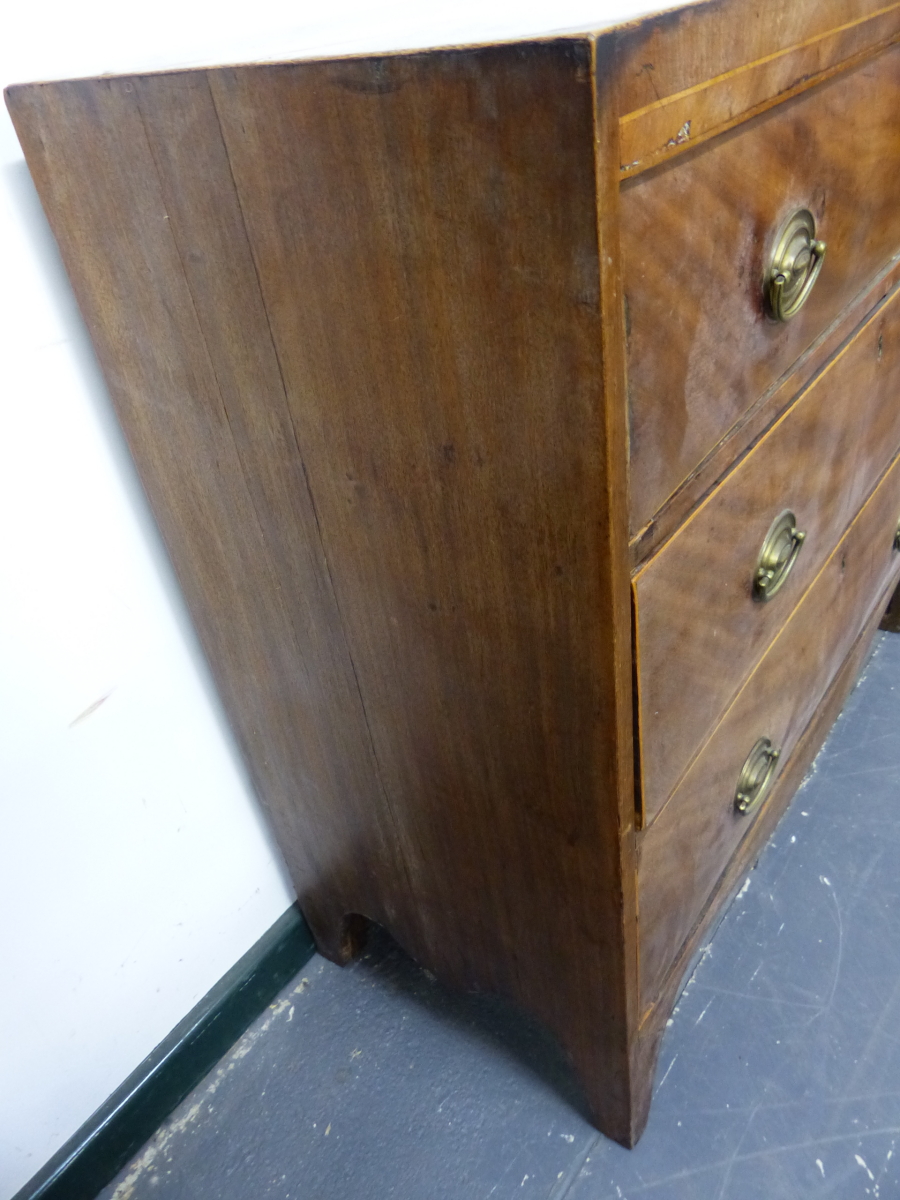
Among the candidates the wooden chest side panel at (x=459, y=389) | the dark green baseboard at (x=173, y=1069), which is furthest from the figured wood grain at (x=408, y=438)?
the dark green baseboard at (x=173, y=1069)

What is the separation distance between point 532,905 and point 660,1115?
376mm

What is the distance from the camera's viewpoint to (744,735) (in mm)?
844

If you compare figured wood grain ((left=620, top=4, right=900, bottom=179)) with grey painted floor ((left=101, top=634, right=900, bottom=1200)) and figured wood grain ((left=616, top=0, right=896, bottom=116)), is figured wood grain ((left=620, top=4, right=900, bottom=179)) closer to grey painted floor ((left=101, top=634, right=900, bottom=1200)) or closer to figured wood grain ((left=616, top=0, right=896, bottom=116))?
figured wood grain ((left=616, top=0, right=896, bottom=116))

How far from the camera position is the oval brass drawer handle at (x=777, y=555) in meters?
0.71

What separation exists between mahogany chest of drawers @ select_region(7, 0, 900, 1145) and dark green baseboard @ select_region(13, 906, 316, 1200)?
10.4 inches

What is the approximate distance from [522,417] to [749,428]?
0.23 meters

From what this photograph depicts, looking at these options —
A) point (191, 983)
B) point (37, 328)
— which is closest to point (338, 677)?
point (37, 328)

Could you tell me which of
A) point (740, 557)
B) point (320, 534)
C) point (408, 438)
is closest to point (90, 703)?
point (320, 534)

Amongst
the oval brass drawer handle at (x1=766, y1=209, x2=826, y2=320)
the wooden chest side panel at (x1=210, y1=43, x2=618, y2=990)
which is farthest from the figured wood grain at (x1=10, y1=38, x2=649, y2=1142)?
the oval brass drawer handle at (x1=766, y1=209, x2=826, y2=320)

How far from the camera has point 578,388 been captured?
1.49 feet

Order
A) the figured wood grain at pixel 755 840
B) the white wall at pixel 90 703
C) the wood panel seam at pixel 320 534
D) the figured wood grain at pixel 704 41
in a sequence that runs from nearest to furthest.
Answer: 1. the figured wood grain at pixel 704 41
2. the wood panel seam at pixel 320 534
3. the white wall at pixel 90 703
4. the figured wood grain at pixel 755 840

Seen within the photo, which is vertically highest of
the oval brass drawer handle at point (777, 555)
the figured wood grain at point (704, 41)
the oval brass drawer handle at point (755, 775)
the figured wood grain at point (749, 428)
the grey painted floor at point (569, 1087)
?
the figured wood grain at point (704, 41)

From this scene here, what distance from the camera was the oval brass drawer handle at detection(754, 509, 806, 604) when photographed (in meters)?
0.71

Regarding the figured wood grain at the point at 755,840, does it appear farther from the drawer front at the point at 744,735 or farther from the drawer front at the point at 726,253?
the drawer front at the point at 726,253
